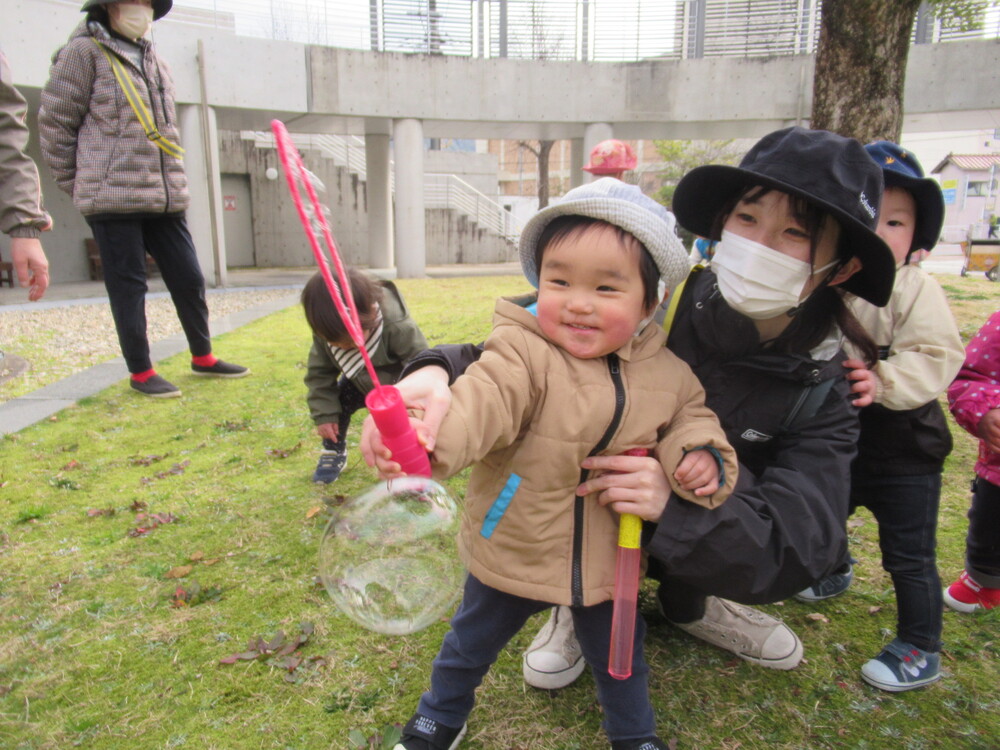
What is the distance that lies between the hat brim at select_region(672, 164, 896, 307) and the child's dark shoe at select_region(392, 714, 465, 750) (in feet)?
4.71

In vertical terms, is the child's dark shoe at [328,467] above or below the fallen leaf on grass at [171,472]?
above

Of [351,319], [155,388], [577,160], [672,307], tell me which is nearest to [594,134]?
[577,160]

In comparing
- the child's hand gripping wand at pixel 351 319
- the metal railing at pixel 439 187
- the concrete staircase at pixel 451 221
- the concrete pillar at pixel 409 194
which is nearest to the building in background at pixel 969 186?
the metal railing at pixel 439 187

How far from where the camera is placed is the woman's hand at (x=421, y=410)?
1.16 metres

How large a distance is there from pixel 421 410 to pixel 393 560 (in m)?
0.36

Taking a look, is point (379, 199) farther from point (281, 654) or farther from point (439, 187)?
point (281, 654)

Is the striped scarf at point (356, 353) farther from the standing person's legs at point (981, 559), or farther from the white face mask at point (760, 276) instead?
the standing person's legs at point (981, 559)

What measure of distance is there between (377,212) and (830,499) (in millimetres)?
16465

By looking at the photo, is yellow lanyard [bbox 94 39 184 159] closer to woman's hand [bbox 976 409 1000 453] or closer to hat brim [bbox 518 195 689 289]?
hat brim [bbox 518 195 689 289]

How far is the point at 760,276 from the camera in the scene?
5.44 feet

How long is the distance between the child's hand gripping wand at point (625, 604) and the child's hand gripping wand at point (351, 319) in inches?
24.7

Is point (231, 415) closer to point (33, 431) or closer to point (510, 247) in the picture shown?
point (33, 431)

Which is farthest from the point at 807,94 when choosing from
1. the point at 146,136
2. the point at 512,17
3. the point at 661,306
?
the point at 661,306

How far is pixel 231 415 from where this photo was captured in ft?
15.2
